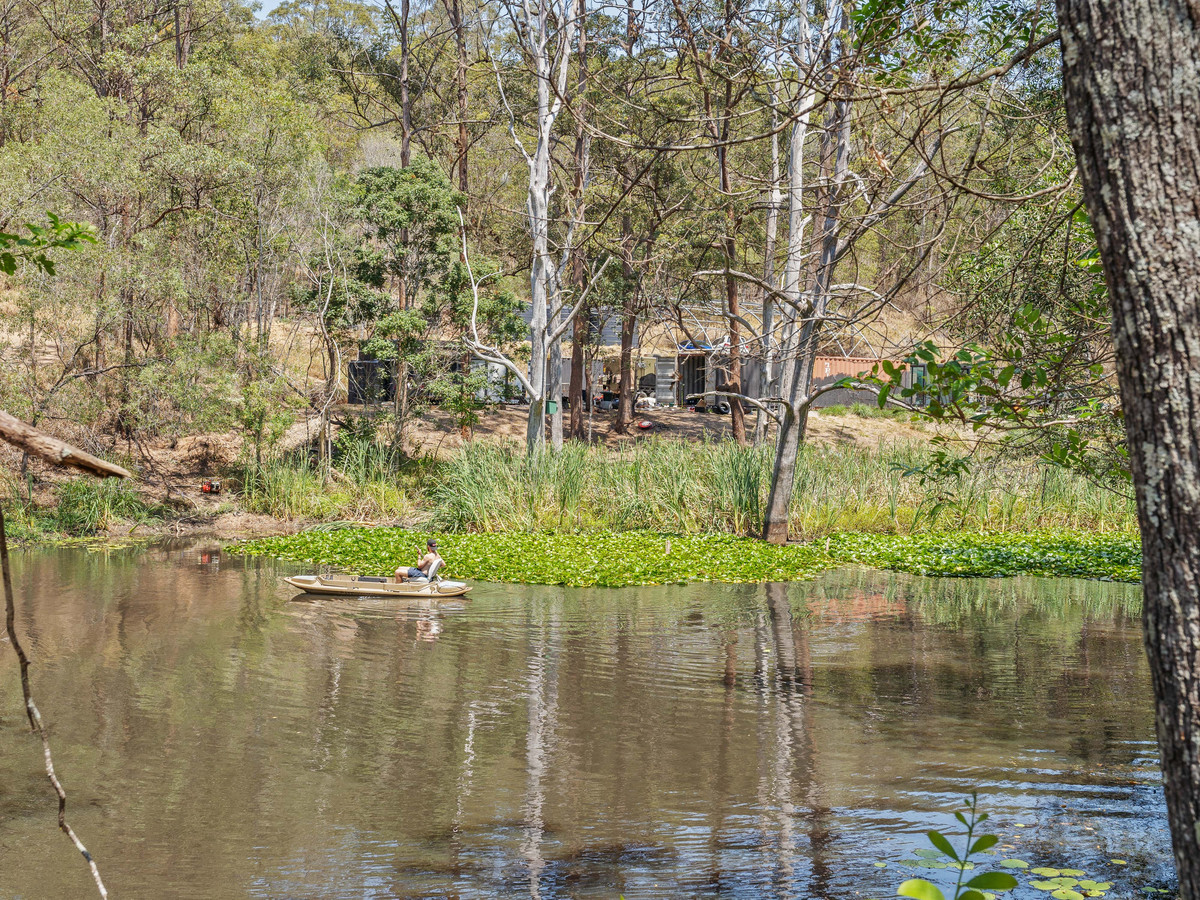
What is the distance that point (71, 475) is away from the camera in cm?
2247

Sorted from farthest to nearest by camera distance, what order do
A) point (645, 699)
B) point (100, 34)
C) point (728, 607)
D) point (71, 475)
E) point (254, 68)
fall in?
point (254, 68)
point (100, 34)
point (71, 475)
point (728, 607)
point (645, 699)

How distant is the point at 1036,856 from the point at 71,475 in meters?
21.4

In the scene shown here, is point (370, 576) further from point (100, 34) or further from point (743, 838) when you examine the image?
point (100, 34)

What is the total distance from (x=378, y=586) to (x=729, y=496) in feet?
24.2

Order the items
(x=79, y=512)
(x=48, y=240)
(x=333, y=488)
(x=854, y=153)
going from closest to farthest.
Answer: (x=48, y=240), (x=854, y=153), (x=79, y=512), (x=333, y=488)

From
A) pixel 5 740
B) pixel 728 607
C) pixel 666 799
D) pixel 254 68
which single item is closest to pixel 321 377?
pixel 254 68

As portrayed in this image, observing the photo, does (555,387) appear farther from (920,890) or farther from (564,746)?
(920,890)

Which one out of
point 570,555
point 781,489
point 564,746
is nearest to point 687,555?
point 570,555

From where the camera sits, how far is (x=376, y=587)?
13.8 meters

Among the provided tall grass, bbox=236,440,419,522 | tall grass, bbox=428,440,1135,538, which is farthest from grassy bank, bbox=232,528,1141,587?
tall grass, bbox=236,440,419,522

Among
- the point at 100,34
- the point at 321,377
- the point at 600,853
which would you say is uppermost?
the point at 100,34

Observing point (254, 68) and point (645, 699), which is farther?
point (254, 68)

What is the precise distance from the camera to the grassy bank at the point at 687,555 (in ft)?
50.3

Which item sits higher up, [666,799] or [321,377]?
[321,377]
